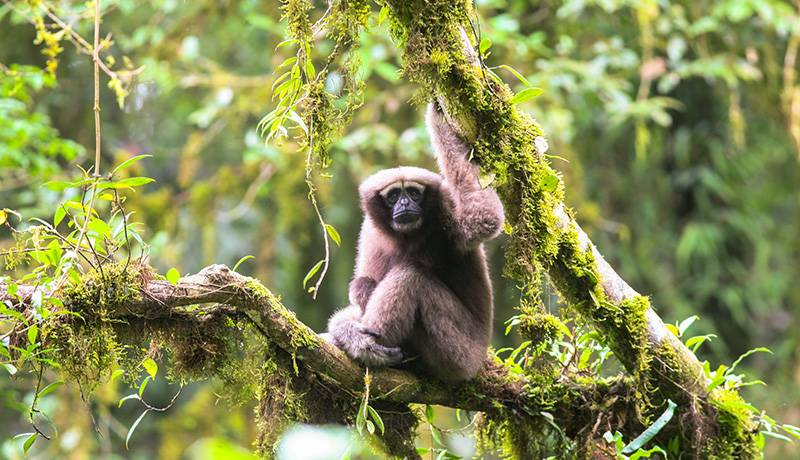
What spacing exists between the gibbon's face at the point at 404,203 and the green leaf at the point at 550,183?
1555mm

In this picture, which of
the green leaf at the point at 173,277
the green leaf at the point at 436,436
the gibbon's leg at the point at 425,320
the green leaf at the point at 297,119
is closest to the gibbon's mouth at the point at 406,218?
the gibbon's leg at the point at 425,320

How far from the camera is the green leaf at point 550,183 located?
13.0 feet

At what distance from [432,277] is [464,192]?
0.88 meters

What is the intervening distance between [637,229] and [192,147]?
26.9ft

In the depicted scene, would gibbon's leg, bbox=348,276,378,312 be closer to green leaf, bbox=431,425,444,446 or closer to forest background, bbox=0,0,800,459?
green leaf, bbox=431,425,444,446

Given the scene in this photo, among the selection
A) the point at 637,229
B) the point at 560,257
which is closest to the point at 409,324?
the point at 560,257

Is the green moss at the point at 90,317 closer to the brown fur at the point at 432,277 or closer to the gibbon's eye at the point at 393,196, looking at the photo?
the brown fur at the point at 432,277

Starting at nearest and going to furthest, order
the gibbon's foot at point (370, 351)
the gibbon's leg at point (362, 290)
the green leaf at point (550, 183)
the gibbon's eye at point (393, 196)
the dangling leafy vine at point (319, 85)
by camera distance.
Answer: the green leaf at point (550, 183), the dangling leafy vine at point (319, 85), the gibbon's foot at point (370, 351), the gibbon's leg at point (362, 290), the gibbon's eye at point (393, 196)

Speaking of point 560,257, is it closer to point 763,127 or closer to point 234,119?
point 234,119

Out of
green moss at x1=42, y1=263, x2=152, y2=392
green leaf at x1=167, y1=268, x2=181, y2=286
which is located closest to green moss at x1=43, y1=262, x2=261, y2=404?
green moss at x1=42, y1=263, x2=152, y2=392

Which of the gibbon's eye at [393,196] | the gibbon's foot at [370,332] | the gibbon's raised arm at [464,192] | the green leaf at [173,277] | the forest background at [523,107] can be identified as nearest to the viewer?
the green leaf at [173,277]

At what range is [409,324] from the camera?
16.4 ft

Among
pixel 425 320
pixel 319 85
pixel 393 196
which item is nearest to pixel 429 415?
pixel 425 320

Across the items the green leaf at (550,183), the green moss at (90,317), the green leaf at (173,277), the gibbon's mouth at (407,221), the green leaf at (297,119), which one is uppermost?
the green leaf at (297,119)
